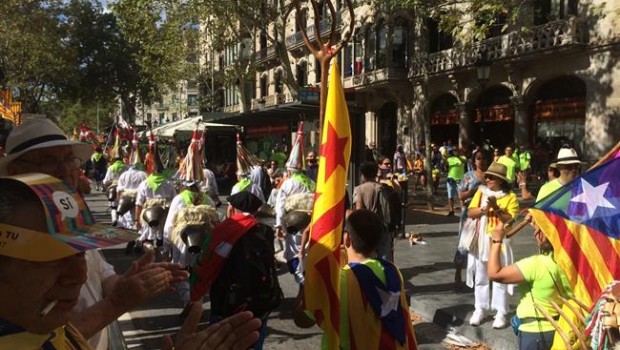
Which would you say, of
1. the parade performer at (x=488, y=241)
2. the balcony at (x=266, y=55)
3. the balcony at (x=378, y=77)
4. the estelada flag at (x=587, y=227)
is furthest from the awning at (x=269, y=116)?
the balcony at (x=266, y=55)

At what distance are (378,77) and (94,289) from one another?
25.1 m

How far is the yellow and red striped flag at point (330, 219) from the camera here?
2994 mm

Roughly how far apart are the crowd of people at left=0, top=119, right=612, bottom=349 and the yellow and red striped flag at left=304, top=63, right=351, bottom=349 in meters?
0.12

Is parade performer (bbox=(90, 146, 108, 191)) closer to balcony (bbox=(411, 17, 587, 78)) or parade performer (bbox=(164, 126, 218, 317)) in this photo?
balcony (bbox=(411, 17, 587, 78))

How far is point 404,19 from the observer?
2533 cm

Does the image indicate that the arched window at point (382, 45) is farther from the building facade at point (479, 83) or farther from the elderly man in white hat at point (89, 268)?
the elderly man in white hat at point (89, 268)

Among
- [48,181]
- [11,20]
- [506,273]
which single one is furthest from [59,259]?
[11,20]

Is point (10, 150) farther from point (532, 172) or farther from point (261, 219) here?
point (532, 172)

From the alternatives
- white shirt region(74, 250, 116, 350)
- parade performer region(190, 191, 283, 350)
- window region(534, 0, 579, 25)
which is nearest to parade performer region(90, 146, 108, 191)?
window region(534, 0, 579, 25)

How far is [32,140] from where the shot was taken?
283 centimetres

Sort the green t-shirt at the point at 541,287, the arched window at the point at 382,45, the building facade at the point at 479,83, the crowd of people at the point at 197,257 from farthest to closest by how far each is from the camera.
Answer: the arched window at the point at 382,45 → the building facade at the point at 479,83 → the green t-shirt at the point at 541,287 → the crowd of people at the point at 197,257

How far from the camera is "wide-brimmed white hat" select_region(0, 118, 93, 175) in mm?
2738

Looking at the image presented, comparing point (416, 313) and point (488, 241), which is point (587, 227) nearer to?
point (488, 241)

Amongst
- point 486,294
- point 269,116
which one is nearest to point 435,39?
point 269,116
